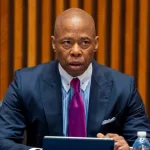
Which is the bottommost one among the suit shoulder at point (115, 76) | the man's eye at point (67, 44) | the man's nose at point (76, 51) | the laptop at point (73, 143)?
the laptop at point (73, 143)

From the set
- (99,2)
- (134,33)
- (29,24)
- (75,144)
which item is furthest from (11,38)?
(75,144)

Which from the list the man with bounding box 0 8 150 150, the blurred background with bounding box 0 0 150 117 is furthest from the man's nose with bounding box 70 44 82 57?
the blurred background with bounding box 0 0 150 117

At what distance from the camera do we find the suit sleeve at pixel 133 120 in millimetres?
2188

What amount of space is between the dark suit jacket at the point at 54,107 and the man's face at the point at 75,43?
16 cm

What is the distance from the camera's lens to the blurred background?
309 centimetres

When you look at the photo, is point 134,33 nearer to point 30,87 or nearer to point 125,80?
point 125,80

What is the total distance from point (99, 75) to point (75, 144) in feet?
2.55

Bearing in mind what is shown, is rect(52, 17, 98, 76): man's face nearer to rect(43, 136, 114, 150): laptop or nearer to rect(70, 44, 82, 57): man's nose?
rect(70, 44, 82, 57): man's nose

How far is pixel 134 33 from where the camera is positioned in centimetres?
309

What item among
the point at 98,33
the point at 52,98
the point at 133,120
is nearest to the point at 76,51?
the point at 52,98

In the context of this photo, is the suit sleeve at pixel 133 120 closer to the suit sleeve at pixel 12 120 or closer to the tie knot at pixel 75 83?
the tie knot at pixel 75 83

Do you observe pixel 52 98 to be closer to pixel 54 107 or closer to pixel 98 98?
pixel 54 107

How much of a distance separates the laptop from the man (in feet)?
1.63

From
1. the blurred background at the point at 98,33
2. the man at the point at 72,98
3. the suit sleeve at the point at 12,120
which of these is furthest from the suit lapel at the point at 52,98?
the blurred background at the point at 98,33
